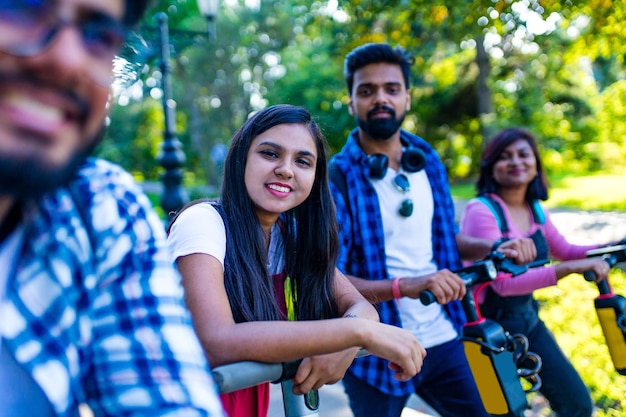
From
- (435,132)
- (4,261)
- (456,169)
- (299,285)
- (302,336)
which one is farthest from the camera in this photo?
(456,169)

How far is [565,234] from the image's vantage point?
356 inches

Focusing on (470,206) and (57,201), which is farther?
(470,206)

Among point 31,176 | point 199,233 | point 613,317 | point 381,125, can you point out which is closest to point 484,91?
point 381,125

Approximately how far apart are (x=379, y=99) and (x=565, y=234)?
7438mm

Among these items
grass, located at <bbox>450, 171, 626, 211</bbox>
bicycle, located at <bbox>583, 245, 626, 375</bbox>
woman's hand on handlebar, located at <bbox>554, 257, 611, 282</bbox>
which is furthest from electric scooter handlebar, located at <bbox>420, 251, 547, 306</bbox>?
grass, located at <bbox>450, 171, 626, 211</bbox>

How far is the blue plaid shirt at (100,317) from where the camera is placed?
865 millimetres

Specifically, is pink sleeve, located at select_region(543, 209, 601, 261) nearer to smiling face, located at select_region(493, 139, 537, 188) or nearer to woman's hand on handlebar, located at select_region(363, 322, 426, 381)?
smiling face, located at select_region(493, 139, 537, 188)

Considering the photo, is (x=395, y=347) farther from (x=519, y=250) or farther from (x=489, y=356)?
(x=519, y=250)

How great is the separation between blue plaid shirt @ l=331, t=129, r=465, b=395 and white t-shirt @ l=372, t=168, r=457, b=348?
1.6 inches

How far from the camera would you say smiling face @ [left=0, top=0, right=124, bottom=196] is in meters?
0.75

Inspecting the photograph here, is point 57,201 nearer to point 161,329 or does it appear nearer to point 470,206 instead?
point 161,329

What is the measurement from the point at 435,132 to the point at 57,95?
70.8ft

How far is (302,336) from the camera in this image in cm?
128

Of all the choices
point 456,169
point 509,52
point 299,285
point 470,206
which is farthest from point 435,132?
point 299,285
